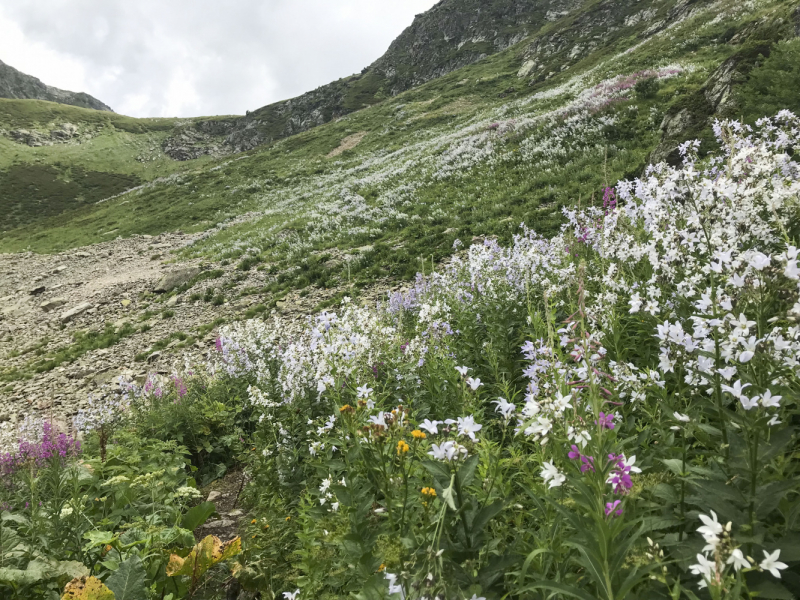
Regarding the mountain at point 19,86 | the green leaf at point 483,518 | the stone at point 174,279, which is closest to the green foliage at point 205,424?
the green leaf at point 483,518

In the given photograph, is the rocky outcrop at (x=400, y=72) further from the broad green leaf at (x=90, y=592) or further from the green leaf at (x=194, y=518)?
the broad green leaf at (x=90, y=592)

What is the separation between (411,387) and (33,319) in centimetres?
2012

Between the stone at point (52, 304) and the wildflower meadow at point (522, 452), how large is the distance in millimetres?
14204

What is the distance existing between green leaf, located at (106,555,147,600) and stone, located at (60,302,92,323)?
17.1m

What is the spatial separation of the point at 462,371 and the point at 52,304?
2209cm

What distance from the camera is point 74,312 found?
1633 centimetres

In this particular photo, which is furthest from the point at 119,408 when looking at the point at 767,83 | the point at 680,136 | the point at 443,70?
the point at 443,70

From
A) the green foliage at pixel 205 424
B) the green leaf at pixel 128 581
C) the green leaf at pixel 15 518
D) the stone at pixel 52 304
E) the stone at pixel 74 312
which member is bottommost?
the green foliage at pixel 205 424

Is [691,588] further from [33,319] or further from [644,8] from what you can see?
[644,8]

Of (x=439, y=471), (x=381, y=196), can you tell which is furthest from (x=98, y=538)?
(x=381, y=196)

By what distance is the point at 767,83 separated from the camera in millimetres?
8969

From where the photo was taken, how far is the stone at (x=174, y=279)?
17.0 meters

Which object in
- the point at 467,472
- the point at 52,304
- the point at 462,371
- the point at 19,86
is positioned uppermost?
the point at 19,86

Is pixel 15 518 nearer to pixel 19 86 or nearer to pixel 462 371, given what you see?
pixel 462 371
